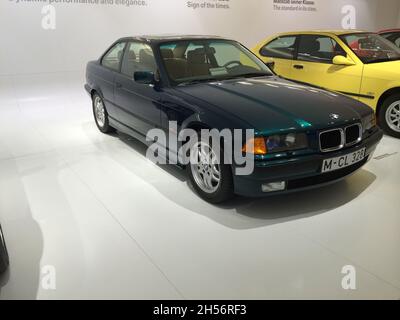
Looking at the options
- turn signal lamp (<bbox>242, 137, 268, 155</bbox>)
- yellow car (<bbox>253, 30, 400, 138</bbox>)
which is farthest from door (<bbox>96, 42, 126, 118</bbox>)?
turn signal lamp (<bbox>242, 137, 268, 155</bbox>)

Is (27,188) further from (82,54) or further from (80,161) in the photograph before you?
(82,54)

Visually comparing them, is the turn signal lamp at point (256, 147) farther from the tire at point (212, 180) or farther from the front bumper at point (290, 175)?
the tire at point (212, 180)

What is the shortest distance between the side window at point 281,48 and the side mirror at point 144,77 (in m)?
2.64

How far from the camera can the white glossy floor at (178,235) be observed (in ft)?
6.53

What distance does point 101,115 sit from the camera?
4.52 m

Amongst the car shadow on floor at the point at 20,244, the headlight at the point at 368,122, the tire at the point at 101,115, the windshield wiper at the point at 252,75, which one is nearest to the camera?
the car shadow on floor at the point at 20,244

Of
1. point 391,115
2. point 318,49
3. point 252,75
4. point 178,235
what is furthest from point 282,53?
point 178,235

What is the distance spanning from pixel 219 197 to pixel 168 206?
404 millimetres

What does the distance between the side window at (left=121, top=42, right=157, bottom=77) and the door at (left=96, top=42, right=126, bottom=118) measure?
154 mm

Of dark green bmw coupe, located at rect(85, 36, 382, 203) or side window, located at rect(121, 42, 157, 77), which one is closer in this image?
dark green bmw coupe, located at rect(85, 36, 382, 203)

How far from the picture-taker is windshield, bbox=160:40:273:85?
319 centimetres

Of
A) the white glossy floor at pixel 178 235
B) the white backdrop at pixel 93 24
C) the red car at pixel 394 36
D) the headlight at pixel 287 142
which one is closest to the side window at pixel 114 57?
the white glossy floor at pixel 178 235

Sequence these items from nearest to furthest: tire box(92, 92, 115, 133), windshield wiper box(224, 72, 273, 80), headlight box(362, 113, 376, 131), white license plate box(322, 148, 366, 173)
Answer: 1. white license plate box(322, 148, 366, 173)
2. headlight box(362, 113, 376, 131)
3. windshield wiper box(224, 72, 273, 80)
4. tire box(92, 92, 115, 133)

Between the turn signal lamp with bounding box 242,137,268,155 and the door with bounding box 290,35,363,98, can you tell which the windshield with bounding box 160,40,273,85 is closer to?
the turn signal lamp with bounding box 242,137,268,155
